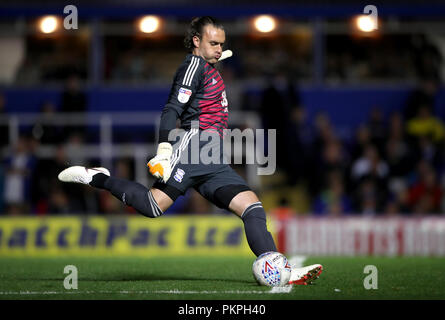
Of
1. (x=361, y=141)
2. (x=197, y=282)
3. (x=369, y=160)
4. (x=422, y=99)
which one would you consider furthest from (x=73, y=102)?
(x=197, y=282)

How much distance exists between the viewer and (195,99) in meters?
7.07

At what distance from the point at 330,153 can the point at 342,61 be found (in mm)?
3344

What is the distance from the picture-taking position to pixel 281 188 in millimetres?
15867

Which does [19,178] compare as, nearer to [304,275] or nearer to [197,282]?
[197,282]

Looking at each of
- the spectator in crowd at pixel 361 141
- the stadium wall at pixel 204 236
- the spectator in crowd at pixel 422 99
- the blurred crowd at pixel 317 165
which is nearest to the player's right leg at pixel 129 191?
the stadium wall at pixel 204 236

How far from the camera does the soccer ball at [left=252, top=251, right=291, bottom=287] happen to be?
6652 millimetres

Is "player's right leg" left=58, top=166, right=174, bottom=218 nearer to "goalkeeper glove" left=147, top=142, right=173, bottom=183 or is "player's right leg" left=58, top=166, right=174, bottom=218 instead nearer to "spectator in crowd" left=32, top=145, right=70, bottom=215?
"goalkeeper glove" left=147, top=142, right=173, bottom=183

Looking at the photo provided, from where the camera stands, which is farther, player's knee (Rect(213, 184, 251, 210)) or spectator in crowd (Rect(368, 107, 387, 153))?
spectator in crowd (Rect(368, 107, 387, 153))

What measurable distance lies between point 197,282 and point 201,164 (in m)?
1.14

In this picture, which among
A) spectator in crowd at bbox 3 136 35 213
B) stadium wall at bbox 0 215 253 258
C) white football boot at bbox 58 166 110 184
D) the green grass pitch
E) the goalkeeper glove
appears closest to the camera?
the green grass pitch

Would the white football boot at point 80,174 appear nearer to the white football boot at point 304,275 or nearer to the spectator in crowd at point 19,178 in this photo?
the white football boot at point 304,275

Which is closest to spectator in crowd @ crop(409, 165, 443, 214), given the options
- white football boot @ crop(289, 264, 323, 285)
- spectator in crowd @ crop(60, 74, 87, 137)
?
spectator in crowd @ crop(60, 74, 87, 137)

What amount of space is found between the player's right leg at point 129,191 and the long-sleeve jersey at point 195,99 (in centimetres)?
60

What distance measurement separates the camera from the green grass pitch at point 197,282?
6.28m
